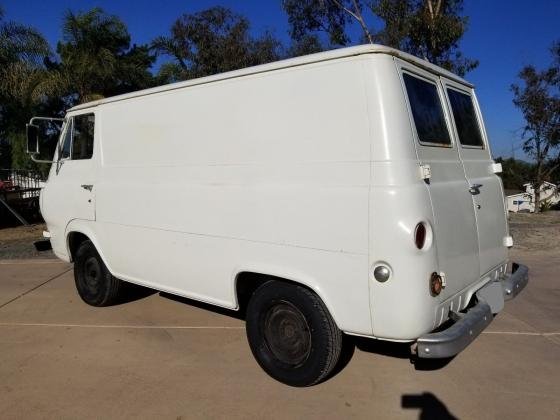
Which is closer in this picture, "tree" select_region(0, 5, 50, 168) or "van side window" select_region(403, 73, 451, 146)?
"van side window" select_region(403, 73, 451, 146)

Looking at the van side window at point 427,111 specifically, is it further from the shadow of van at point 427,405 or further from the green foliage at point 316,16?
the green foliage at point 316,16

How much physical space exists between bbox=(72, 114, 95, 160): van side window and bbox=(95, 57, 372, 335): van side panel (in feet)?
1.23

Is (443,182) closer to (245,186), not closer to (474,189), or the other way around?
(474,189)

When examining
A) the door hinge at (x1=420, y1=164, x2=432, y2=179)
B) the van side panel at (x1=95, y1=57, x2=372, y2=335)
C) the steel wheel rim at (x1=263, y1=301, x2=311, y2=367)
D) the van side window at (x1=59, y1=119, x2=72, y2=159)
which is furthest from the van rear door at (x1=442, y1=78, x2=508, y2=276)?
the van side window at (x1=59, y1=119, x2=72, y2=159)

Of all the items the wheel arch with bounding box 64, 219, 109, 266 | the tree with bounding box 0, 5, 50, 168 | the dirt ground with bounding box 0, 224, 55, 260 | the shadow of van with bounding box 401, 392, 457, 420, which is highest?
the tree with bounding box 0, 5, 50, 168

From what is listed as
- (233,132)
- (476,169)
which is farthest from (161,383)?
(476,169)

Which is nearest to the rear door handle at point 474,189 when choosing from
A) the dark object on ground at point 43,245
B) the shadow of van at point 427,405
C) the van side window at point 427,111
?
the van side window at point 427,111

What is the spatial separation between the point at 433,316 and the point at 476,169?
5.09 ft

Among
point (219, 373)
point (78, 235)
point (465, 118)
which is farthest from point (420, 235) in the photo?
point (78, 235)

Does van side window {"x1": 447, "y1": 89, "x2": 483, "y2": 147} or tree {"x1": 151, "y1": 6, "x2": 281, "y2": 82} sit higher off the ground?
tree {"x1": 151, "y1": 6, "x2": 281, "y2": 82}

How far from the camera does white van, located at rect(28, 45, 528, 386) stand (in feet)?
10.4

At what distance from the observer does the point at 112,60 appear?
1945 cm

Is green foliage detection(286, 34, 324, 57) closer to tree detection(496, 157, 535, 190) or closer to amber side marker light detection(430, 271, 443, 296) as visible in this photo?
tree detection(496, 157, 535, 190)

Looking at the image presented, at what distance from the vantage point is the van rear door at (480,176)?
13.0 ft
